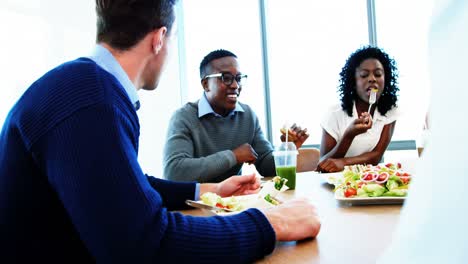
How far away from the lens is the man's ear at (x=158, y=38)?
108cm

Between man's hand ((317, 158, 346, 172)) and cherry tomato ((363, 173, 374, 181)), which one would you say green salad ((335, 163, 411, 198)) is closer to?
cherry tomato ((363, 173, 374, 181))

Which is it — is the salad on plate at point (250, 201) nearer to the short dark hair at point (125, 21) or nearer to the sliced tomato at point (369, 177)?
the sliced tomato at point (369, 177)

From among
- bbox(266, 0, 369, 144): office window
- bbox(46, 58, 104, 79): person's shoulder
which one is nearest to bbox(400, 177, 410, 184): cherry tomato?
bbox(46, 58, 104, 79): person's shoulder

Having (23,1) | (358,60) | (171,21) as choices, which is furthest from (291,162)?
(23,1)

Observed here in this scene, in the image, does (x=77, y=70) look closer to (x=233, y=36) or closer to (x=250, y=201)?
(x=250, y=201)

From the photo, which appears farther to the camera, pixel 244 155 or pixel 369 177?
pixel 244 155

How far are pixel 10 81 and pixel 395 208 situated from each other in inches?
116

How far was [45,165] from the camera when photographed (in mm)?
752

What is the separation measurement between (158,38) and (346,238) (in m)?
0.69

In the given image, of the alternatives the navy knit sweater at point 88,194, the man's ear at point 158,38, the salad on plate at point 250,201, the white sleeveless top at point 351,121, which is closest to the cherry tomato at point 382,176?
the salad on plate at point 250,201

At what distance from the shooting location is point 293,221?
87 centimetres

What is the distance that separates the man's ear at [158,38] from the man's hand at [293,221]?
529 millimetres

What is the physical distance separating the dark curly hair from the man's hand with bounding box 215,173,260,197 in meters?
1.58

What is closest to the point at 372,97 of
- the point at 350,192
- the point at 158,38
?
the point at 350,192
